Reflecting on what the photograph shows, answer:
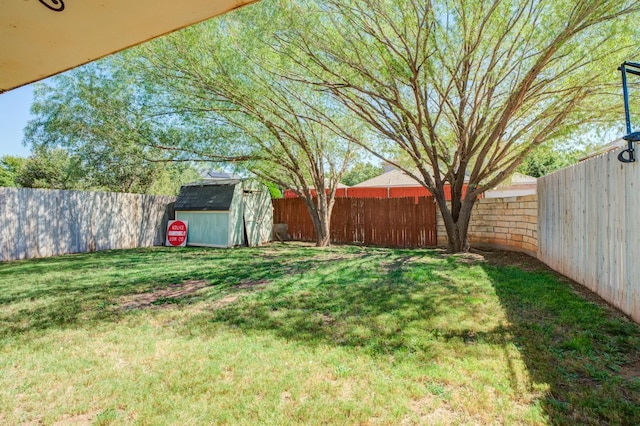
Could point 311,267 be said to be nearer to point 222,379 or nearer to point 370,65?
point 370,65

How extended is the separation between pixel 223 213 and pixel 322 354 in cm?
988

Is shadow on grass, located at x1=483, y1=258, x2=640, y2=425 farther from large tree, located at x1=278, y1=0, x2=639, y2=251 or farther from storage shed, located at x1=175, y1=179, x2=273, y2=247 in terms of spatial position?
storage shed, located at x1=175, y1=179, x2=273, y2=247

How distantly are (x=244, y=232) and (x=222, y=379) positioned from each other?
10.4 m

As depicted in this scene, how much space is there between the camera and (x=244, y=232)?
12.7 meters

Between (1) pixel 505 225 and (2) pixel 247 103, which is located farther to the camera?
(1) pixel 505 225

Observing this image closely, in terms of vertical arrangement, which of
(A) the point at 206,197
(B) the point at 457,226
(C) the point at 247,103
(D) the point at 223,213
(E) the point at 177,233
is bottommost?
(E) the point at 177,233

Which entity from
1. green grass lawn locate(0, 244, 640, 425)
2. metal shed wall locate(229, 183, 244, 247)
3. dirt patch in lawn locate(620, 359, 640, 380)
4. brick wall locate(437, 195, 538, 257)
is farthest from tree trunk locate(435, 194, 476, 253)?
metal shed wall locate(229, 183, 244, 247)

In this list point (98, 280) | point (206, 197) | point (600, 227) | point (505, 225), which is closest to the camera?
point (600, 227)

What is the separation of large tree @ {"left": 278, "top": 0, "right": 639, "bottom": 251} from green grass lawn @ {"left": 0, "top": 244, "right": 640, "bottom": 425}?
3.55m

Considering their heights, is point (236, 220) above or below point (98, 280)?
above

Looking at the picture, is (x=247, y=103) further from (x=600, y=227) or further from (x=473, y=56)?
(x=600, y=227)

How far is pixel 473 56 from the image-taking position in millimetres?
6867

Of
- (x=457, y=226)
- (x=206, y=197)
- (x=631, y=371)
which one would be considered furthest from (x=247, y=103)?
(x=631, y=371)

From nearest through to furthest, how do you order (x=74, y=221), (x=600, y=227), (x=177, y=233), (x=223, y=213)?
1. (x=600, y=227)
2. (x=74, y=221)
3. (x=223, y=213)
4. (x=177, y=233)
